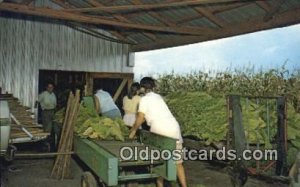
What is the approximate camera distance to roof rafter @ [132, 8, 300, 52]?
9.00 meters

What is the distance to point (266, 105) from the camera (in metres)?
8.44

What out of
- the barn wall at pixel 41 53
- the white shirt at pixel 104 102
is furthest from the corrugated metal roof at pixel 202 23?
the barn wall at pixel 41 53

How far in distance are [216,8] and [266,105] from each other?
3.30 metres

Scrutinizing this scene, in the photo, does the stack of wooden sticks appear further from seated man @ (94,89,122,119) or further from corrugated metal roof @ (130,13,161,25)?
corrugated metal roof @ (130,13,161,25)

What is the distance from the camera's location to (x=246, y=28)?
1032 cm

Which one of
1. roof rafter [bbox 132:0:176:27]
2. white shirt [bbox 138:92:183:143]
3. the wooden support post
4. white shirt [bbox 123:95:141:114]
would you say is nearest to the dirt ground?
white shirt [bbox 123:95:141:114]

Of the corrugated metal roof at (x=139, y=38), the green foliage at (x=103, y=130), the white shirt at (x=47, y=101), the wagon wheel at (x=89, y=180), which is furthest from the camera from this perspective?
the corrugated metal roof at (x=139, y=38)

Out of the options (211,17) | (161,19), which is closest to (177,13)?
(161,19)

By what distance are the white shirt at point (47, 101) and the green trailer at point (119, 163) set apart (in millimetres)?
7479

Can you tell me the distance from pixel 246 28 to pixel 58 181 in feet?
19.8

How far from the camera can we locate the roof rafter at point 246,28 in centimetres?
900

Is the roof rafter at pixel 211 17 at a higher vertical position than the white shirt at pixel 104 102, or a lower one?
higher

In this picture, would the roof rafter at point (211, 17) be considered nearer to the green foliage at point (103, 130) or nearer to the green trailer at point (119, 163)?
the green foliage at point (103, 130)

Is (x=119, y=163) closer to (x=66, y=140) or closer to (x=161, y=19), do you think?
(x=66, y=140)
